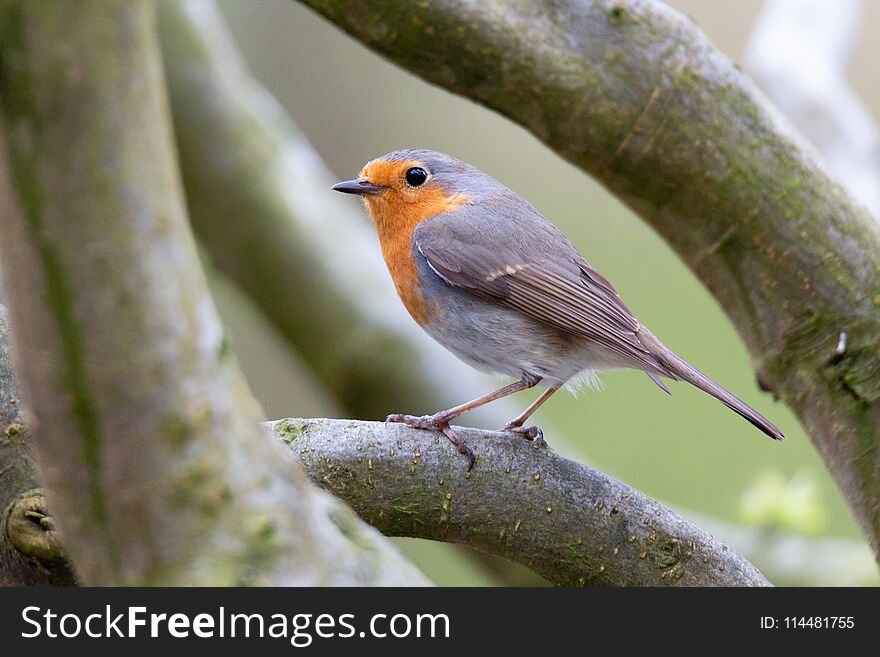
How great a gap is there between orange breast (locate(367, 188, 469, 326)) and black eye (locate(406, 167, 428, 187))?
27mm

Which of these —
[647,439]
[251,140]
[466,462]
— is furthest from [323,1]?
[647,439]

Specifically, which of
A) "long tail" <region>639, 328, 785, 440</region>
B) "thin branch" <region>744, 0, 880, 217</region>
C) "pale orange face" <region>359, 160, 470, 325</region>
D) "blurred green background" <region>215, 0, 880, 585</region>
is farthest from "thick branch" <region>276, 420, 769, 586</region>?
"blurred green background" <region>215, 0, 880, 585</region>

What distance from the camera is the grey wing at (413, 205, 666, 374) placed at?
2.41m

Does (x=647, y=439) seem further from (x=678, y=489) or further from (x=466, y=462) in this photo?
(x=466, y=462)

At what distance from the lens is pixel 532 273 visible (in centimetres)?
249

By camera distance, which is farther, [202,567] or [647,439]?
[647,439]

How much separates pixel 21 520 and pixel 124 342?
3.08 feet

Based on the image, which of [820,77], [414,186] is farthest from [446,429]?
[820,77]

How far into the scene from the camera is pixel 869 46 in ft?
21.1

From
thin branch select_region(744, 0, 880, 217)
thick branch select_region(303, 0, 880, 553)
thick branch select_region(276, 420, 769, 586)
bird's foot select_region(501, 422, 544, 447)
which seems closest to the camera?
thick branch select_region(276, 420, 769, 586)

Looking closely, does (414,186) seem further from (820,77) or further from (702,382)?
(820,77)

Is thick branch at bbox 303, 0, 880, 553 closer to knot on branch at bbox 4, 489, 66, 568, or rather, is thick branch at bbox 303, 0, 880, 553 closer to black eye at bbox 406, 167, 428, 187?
black eye at bbox 406, 167, 428, 187

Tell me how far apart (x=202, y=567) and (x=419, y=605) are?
322mm

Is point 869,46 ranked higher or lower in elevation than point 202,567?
higher
